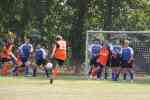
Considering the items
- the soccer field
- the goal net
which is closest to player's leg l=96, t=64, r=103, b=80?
the goal net

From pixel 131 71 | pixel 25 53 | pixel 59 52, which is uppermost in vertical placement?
pixel 59 52

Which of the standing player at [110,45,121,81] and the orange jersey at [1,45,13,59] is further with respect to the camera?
the orange jersey at [1,45,13,59]

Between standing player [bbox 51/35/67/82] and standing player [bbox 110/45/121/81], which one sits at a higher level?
standing player [bbox 51/35/67/82]

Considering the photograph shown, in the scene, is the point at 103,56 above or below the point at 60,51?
below

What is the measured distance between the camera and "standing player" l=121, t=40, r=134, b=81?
2864 cm

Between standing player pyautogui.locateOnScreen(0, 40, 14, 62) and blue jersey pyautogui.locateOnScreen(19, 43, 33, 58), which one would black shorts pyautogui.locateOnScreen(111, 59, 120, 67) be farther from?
standing player pyautogui.locateOnScreen(0, 40, 14, 62)

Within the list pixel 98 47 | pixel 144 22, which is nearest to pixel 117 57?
pixel 98 47

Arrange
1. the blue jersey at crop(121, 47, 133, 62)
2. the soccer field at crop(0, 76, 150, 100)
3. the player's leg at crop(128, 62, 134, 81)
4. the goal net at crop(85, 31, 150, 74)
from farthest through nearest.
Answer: the goal net at crop(85, 31, 150, 74) → the player's leg at crop(128, 62, 134, 81) → the blue jersey at crop(121, 47, 133, 62) → the soccer field at crop(0, 76, 150, 100)

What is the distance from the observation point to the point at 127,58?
94.2 feet

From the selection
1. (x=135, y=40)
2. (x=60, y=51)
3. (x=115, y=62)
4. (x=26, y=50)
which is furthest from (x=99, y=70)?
(x=60, y=51)

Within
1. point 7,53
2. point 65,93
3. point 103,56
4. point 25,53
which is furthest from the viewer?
point 25,53

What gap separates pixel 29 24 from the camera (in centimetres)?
3778

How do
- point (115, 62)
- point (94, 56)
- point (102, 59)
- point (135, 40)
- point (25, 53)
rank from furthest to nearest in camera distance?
1. point (135, 40)
2. point (25, 53)
3. point (94, 56)
4. point (115, 62)
5. point (102, 59)

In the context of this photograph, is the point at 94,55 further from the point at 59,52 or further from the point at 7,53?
the point at 59,52
